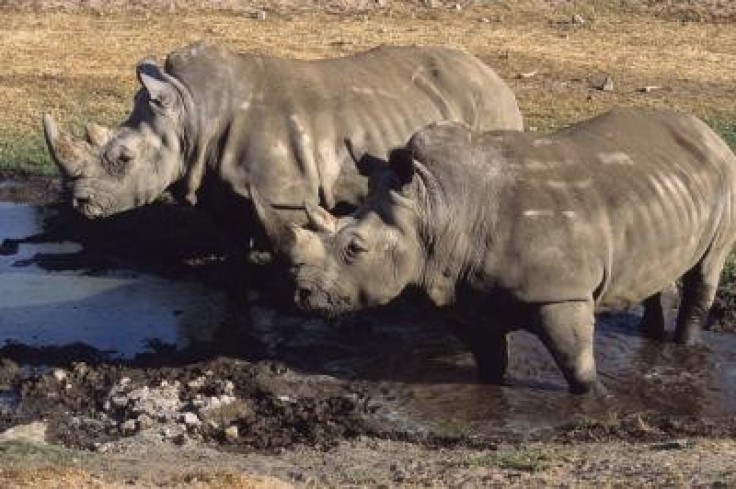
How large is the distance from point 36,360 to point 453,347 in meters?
2.85

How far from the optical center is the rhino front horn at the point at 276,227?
8.48 metres

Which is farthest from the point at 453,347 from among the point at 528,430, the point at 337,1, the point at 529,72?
the point at 337,1

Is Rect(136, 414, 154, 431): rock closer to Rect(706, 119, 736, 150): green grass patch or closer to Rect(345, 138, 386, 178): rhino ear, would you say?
Rect(345, 138, 386, 178): rhino ear

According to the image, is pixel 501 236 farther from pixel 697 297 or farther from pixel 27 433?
pixel 27 433

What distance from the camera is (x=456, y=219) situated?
880 centimetres

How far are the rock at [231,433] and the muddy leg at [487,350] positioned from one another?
1.67 metres

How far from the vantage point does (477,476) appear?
7383 millimetres

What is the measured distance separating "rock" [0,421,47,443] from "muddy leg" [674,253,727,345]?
4.37 meters

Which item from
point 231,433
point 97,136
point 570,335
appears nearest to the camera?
point 231,433

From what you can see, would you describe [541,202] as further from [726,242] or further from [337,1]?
[337,1]

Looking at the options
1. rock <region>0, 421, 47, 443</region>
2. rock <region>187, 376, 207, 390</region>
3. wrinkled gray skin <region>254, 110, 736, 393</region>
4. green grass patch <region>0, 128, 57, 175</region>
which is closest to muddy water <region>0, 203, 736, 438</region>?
wrinkled gray skin <region>254, 110, 736, 393</region>

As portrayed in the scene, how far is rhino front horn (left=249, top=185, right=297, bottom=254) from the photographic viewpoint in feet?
27.8

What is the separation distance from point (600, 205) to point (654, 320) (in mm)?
1863

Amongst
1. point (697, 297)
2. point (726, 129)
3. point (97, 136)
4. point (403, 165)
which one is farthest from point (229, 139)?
point (726, 129)
